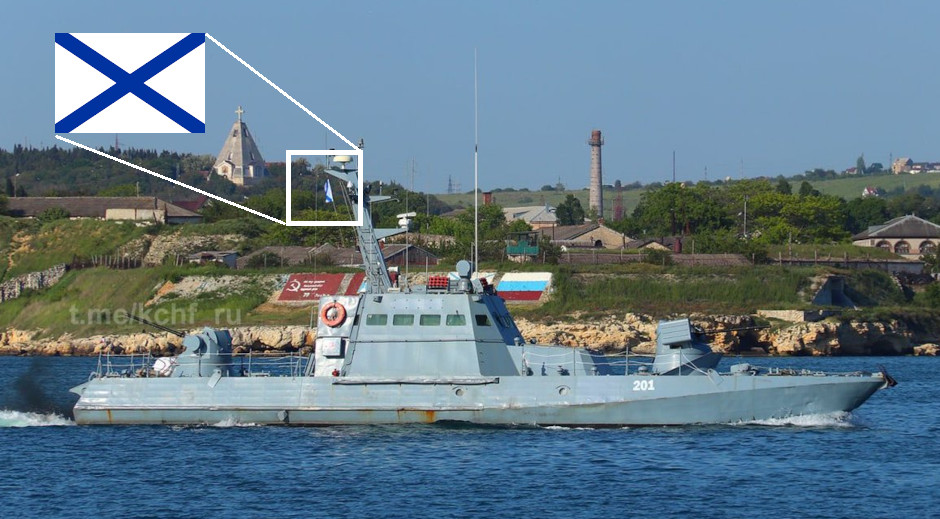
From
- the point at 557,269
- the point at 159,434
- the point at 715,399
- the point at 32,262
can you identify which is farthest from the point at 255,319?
the point at 715,399

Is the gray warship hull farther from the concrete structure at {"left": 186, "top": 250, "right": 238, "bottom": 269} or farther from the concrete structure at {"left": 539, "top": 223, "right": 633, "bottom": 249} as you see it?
the concrete structure at {"left": 539, "top": 223, "right": 633, "bottom": 249}

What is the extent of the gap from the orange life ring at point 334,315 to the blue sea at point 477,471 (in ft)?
9.18

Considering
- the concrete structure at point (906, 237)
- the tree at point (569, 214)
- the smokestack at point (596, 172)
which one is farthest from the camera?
the smokestack at point (596, 172)

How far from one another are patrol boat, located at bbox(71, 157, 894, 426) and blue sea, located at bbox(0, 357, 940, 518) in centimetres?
47

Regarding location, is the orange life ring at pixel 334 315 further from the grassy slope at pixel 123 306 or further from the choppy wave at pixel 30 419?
the grassy slope at pixel 123 306

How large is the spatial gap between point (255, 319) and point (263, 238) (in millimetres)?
23946

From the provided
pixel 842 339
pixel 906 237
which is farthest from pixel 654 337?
pixel 906 237

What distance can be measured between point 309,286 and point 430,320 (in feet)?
138

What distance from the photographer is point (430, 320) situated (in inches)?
1284

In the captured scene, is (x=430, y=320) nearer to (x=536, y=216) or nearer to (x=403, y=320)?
(x=403, y=320)

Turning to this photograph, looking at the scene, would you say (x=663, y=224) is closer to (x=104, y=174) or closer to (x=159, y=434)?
(x=159, y=434)

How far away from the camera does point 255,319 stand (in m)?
70.4

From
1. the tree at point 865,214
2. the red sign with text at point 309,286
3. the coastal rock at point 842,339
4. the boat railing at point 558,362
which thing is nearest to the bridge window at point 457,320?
the boat railing at point 558,362

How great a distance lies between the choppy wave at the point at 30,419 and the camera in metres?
35.4
